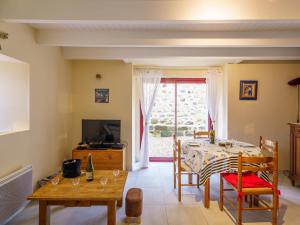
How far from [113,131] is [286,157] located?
3659 mm

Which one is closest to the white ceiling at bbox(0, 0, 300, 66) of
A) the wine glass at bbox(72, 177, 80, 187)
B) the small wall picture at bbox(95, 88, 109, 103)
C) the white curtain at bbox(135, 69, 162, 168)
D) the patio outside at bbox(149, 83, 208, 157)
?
the white curtain at bbox(135, 69, 162, 168)

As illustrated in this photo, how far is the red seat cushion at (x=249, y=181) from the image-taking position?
252cm

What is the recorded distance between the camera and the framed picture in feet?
15.1

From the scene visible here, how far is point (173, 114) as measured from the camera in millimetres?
5367

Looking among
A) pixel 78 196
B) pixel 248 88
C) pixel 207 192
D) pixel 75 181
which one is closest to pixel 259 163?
pixel 207 192

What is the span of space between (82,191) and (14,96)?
171cm

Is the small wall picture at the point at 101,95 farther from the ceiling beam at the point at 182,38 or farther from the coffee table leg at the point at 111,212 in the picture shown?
the coffee table leg at the point at 111,212

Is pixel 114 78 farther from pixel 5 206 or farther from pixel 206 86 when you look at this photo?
pixel 5 206

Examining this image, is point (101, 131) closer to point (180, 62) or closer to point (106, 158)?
point (106, 158)

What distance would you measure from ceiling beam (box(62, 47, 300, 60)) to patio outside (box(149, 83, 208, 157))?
1592mm

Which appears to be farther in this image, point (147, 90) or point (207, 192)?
point (147, 90)

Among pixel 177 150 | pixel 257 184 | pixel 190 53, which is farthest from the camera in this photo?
pixel 190 53

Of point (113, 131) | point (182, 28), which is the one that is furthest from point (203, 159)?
point (113, 131)

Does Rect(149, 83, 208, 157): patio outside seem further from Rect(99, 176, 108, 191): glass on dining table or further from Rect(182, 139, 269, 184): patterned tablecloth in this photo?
Rect(99, 176, 108, 191): glass on dining table
